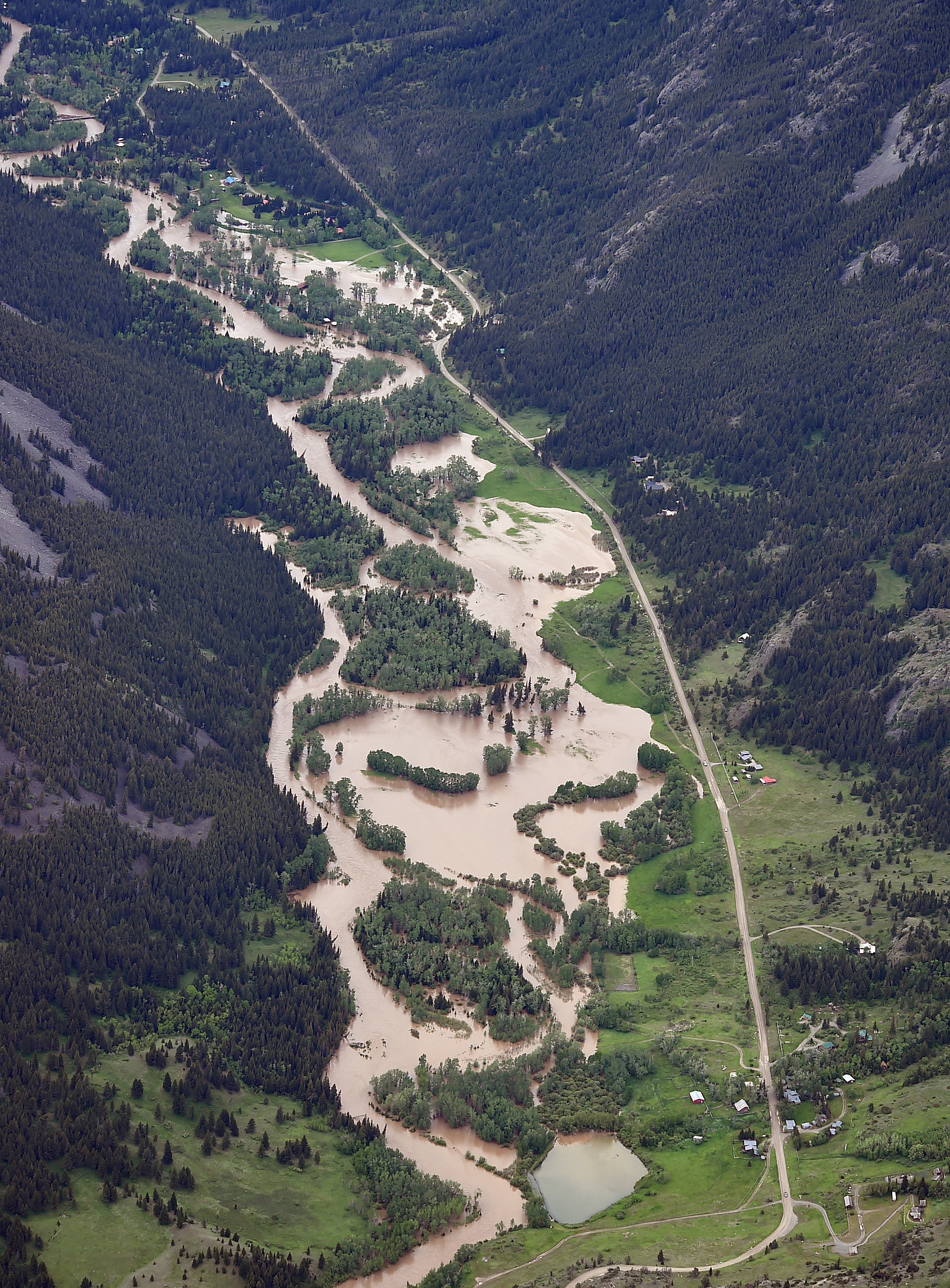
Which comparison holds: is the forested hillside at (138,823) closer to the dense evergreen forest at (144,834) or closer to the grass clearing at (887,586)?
the dense evergreen forest at (144,834)

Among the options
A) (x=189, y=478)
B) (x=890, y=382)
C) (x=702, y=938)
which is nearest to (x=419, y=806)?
(x=702, y=938)

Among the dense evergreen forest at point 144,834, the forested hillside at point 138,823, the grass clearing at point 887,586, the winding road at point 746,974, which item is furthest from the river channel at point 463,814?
the grass clearing at point 887,586

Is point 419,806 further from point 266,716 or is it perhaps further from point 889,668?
point 889,668

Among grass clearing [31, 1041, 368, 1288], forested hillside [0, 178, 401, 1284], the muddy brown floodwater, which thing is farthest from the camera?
the muddy brown floodwater

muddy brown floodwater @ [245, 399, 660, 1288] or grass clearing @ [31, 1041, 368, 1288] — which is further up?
muddy brown floodwater @ [245, 399, 660, 1288]

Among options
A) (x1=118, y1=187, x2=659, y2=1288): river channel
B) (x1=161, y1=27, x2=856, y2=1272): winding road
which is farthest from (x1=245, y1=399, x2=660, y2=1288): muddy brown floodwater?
(x1=161, y1=27, x2=856, y2=1272): winding road

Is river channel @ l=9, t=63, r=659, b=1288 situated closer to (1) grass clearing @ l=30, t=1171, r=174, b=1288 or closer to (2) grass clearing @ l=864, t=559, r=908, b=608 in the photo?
(1) grass clearing @ l=30, t=1171, r=174, b=1288

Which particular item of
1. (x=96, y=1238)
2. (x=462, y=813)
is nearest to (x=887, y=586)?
(x=462, y=813)

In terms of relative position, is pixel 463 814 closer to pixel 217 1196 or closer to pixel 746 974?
pixel 746 974
